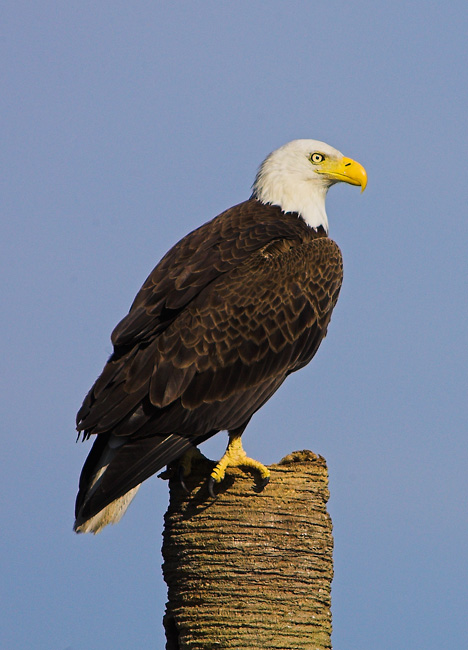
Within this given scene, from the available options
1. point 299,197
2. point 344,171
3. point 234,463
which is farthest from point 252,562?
point 344,171

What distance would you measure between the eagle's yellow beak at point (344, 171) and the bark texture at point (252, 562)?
10.0 feet

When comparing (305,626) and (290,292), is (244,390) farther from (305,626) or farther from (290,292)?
(305,626)

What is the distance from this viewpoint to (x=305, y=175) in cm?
878

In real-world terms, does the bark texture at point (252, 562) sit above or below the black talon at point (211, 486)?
below

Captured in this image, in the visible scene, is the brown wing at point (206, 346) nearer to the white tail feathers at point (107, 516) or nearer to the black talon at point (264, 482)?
the white tail feathers at point (107, 516)

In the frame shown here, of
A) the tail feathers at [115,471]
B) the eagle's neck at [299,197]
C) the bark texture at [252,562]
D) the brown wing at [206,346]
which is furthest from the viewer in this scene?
the eagle's neck at [299,197]

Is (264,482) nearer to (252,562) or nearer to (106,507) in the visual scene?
(252,562)

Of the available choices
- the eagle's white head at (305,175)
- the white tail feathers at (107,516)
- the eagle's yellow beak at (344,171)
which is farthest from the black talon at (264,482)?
the eagle's yellow beak at (344,171)

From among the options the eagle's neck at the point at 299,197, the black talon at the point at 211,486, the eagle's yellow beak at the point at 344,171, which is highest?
the eagle's yellow beak at the point at 344,171

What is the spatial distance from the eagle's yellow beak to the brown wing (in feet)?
3.78

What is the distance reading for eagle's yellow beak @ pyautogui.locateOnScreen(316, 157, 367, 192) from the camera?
8852 mm

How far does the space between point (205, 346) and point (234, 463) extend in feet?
2.83

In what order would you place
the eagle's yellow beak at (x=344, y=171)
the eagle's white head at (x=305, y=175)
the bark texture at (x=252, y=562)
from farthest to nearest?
the eagle's yellow beak at (x=344, y=171)
the eagle's white head at (x=305, y=175)
the bark texture at (x=252, y=562)

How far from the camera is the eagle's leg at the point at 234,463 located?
660 centimetres
